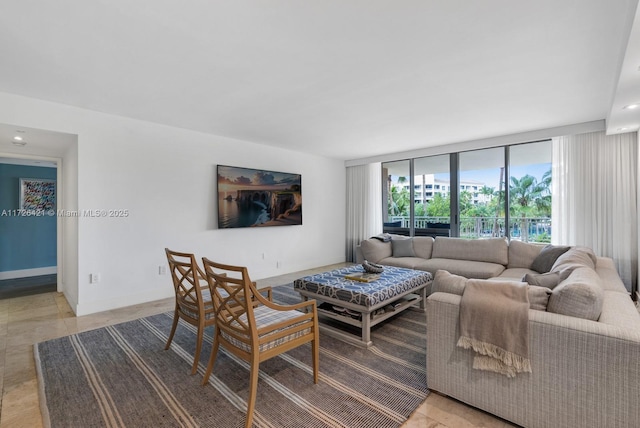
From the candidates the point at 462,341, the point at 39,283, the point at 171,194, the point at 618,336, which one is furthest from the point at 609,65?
the point at 39,283

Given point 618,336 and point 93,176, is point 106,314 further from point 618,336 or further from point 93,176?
point 618,336

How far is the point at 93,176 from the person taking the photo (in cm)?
369

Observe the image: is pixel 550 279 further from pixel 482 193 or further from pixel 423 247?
pixel 482 193

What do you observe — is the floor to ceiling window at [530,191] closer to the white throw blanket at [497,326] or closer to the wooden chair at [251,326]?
the white throw blanket at [497,326]

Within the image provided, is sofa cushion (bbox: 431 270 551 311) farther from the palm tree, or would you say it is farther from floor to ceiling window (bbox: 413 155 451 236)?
floor to ceiling window (bbox: 413 155 451 236)

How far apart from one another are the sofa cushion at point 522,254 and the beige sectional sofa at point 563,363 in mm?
2175

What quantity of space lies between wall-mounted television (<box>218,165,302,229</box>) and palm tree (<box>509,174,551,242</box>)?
3.97 metres

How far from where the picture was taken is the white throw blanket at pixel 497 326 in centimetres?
165

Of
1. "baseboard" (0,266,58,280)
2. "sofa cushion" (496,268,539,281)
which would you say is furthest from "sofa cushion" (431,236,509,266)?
"baseboard" (0,266,58,280)

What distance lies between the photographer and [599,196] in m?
4.32

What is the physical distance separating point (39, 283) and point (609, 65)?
27.2 ft

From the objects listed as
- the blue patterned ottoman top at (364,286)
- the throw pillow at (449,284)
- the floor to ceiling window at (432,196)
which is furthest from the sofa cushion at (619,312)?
the floor to ceiling window at (432,196)

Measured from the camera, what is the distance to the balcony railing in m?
5.18

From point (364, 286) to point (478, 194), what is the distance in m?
3.84
